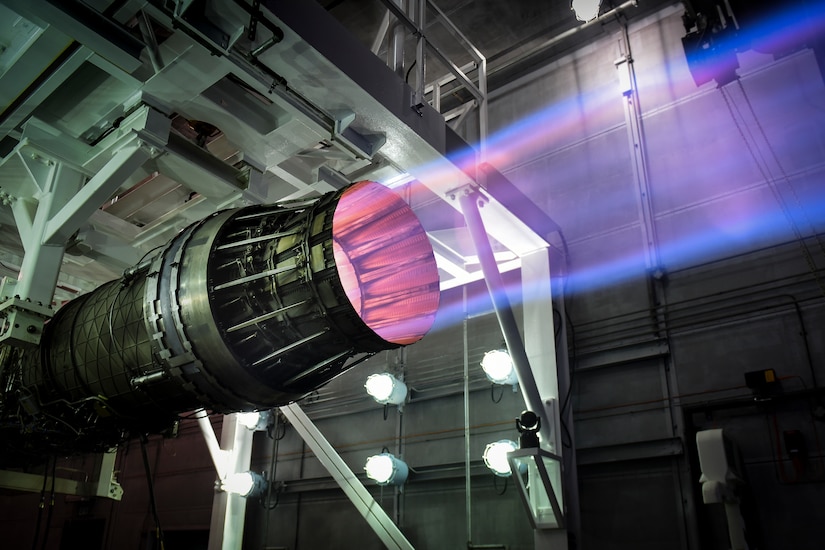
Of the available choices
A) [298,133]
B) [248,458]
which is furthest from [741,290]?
[248,458]

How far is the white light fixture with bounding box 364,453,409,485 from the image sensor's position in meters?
5.86

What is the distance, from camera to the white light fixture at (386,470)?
586 centimetres

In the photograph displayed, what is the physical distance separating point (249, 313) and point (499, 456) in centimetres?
324

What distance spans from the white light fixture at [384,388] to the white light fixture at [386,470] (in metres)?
0.57

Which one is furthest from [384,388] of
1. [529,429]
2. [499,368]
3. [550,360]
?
[529,429]

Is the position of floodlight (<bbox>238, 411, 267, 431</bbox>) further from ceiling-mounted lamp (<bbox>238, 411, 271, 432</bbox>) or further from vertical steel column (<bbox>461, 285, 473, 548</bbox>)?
vertical steel column (<bbox>461, 285, 473, 548</bbox>)

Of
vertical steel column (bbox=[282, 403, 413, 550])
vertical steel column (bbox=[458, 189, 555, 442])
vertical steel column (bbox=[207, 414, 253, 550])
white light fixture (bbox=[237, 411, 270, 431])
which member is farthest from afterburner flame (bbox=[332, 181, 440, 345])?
vertical steel column (bbox=[207, 414, 253, 550])

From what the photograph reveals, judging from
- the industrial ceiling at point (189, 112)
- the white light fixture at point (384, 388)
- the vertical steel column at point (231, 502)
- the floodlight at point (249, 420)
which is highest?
the industrial ceiling at point (189, 112)

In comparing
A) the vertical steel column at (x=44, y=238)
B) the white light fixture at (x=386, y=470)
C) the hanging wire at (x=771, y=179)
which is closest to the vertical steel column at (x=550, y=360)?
the white light fixture at (x=386, y=470)

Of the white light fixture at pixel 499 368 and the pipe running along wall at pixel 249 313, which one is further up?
the white light fixture at pixel 499 368

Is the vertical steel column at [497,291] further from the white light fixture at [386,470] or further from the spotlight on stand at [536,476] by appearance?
the white light fixture at [386,470]

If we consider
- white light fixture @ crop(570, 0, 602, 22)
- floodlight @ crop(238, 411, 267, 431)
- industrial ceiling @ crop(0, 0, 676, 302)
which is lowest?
floodlight @ crop(238, 411, 267, 431)

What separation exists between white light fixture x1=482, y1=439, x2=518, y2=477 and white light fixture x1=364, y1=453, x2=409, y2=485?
3.15 feet

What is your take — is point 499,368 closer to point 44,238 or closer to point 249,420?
point 249,420
